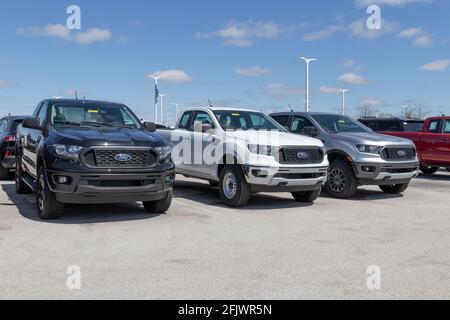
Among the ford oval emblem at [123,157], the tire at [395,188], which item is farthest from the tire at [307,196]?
the ford oval emblem at [123,157]

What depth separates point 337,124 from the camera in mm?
11305

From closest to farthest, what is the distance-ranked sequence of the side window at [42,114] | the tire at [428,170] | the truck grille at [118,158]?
the truck grille at [118,158]
the side window at [42,114]
the tire at [428,170]

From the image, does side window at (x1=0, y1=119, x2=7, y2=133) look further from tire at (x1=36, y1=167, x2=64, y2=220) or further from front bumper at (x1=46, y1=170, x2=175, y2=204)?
front bumper at (x1=46, y1=170, x2=175, y2=204)

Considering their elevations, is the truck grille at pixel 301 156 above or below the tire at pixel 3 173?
above

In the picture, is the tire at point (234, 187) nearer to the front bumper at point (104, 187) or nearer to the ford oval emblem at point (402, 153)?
the front bumper at point (104, 187)

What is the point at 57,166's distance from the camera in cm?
688

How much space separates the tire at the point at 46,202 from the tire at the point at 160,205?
1423 mm

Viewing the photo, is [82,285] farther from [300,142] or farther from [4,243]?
[300,142]

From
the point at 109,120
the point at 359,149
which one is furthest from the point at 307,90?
the point at 109,120

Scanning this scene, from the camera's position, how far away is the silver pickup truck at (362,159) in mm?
9930

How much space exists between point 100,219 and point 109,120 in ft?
5.85

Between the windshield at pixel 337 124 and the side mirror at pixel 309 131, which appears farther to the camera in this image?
the windshield at pixel 337 124

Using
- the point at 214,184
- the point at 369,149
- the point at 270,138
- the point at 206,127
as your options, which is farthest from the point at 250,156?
the point at 214,184

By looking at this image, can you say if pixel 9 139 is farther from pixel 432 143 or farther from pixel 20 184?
pixel 432 143
